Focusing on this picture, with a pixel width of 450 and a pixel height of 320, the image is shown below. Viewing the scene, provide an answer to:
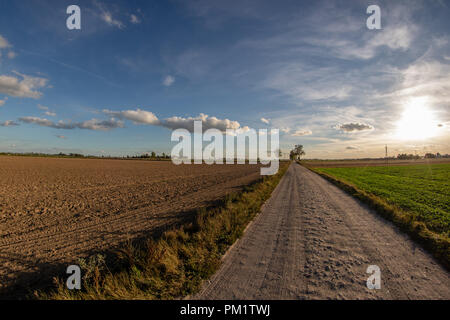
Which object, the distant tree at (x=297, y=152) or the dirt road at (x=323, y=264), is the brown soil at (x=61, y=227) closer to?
the dirt road at (x=323, y=264)

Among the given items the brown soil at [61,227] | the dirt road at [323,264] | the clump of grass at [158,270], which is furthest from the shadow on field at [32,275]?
the dirt road at [323,264]


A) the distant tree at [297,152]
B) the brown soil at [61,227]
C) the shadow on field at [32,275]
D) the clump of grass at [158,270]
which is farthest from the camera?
the distant tree at [297,152]

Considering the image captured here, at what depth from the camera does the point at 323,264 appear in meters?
4.72

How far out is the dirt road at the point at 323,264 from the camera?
3717 mm

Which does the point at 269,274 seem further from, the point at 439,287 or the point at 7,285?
the point at 7,285

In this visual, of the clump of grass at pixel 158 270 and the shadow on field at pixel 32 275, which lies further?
the shadow on field at pixel 32 275

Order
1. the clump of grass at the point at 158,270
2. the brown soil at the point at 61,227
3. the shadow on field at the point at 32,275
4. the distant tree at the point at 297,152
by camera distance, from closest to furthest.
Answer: the clump of grass at the point at 158,270, the shadow on field at the point at 32,275, the brown soil at the point at 61,227, the distant tree at the point at 297,152

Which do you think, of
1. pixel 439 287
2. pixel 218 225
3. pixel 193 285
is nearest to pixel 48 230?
pixel 218 225

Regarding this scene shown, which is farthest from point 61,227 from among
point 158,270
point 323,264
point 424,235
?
point 424,235

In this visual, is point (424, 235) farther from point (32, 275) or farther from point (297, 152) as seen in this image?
point (297, 152)

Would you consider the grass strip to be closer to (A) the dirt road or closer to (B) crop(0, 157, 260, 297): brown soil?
(A) the dirt road

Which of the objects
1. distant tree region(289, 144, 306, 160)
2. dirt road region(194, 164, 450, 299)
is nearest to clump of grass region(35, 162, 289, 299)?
dirt road region(194, 164, 450, 299)
